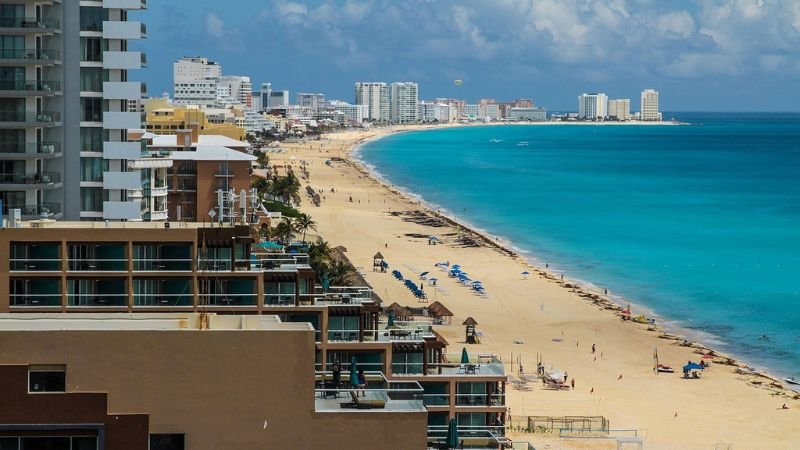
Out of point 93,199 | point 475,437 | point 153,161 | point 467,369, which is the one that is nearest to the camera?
point 475,437

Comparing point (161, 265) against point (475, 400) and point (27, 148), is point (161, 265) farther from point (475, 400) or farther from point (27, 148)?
point (27, 148)

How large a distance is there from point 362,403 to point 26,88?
27.3 m

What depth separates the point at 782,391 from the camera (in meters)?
64.6

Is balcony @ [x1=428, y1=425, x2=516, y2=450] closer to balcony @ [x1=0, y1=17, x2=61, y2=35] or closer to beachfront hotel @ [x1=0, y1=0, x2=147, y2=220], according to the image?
beachfront hotel @ [x1=0, y1=0, x2=147, y2=220]

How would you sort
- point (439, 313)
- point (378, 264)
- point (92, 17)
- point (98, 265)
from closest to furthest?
1. point (98, 265)
2. point (92, 17)
3. point (439, 313)
4. point (378, 264)

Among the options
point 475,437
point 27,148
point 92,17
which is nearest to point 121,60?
point 92,17

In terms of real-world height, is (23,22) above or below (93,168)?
above

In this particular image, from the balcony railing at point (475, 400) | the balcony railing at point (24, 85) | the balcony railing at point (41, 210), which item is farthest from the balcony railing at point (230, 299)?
the balcony railing at point (24, 85)

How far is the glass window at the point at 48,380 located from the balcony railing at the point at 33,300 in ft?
43.9

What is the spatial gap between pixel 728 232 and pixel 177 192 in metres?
76.9

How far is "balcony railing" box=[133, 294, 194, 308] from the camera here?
33.8 meters

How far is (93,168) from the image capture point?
4744 centimetres

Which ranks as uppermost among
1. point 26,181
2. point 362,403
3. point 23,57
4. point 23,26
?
point 23,26

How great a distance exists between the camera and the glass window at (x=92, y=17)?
46281mm
